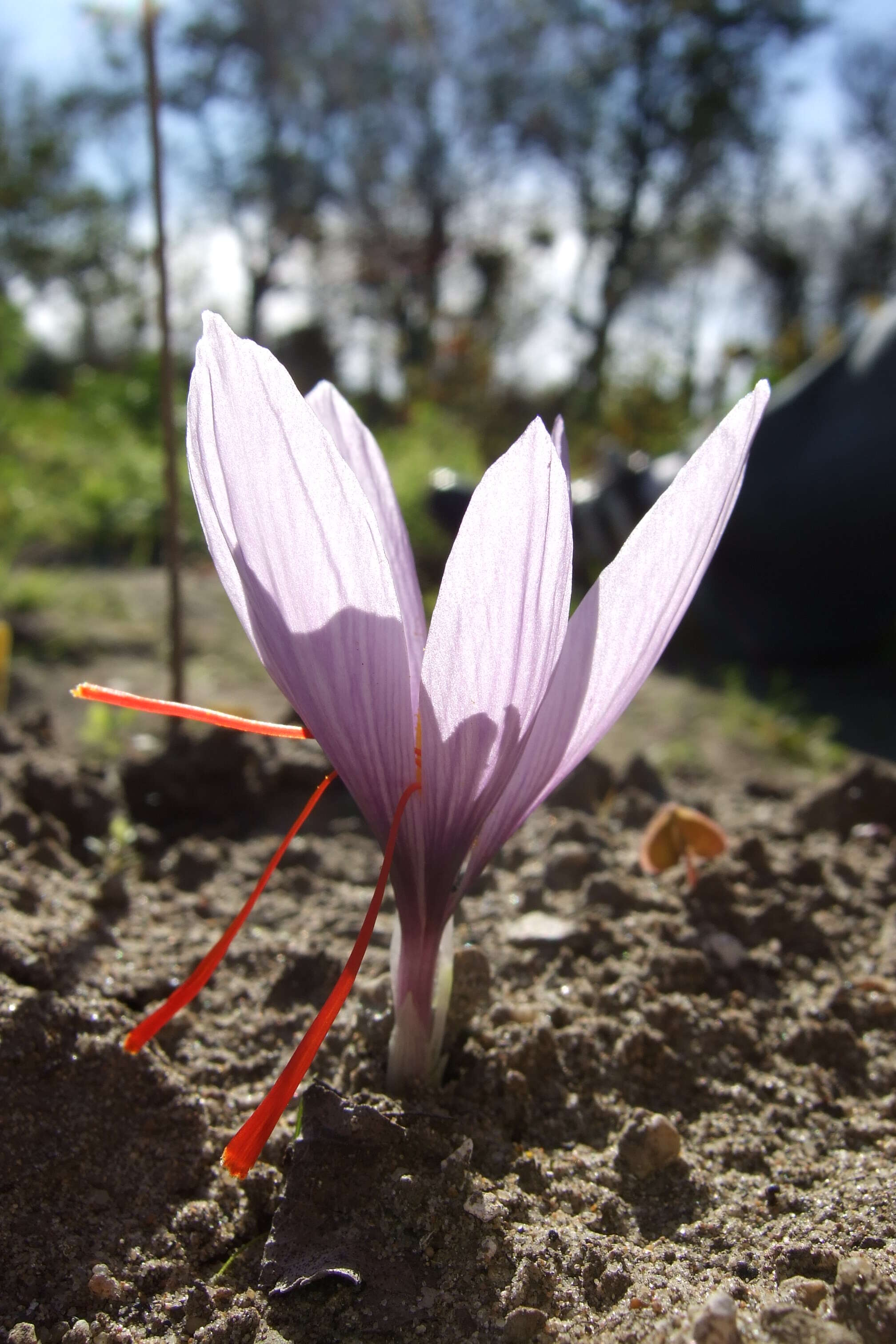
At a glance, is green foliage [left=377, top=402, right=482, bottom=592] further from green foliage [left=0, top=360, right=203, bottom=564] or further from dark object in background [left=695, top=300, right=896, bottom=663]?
dark object in background [left=695, top=300, right=896, bottom=663]

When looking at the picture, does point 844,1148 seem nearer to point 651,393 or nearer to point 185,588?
point 185,588

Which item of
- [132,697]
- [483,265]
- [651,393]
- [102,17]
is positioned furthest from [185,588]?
[483,265]

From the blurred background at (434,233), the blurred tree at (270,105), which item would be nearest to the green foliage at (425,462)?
the blurred background at (434,233)

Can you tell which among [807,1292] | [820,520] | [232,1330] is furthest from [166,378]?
[820,520]

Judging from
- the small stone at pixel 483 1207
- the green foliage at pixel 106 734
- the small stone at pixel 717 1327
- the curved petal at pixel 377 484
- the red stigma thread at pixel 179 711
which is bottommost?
the small stone at pixel 717 1327

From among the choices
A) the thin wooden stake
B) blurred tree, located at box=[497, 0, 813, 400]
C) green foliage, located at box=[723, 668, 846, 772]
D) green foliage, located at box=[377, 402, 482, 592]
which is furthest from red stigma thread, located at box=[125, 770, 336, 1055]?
blurred tree, located at box=[497, 0, 813, 400]

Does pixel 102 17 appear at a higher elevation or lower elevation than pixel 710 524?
higher

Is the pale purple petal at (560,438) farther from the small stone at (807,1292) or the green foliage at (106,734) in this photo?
the green foliage at (106,734)
